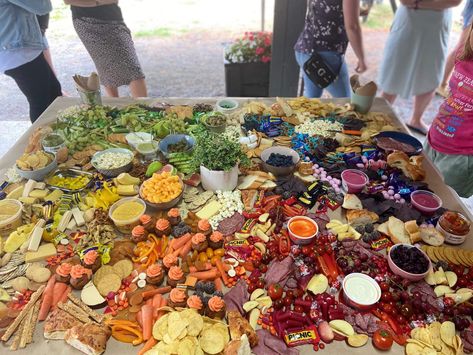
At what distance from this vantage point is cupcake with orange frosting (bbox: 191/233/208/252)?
173 centimetres

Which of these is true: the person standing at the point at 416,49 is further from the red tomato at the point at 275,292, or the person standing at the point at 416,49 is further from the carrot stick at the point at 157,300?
the carrot stick at the point at 157,300

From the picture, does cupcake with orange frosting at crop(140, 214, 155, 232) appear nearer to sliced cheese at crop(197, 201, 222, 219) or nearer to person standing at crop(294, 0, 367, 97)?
sliced cheese at crop(197, 201, 222, 219)

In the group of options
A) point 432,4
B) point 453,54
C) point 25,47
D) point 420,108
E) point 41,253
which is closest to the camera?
point 41,253

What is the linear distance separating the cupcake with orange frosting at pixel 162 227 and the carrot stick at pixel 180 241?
0.22 feet

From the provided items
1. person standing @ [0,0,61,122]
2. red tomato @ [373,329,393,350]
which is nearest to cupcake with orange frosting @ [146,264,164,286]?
red tomato @ [373,329,393,350]

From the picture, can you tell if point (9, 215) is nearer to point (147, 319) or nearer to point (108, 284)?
point (108, 284)

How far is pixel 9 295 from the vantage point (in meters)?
1.57

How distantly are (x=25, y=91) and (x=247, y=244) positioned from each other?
2688mm

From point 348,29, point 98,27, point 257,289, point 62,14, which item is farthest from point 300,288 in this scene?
point 62,14

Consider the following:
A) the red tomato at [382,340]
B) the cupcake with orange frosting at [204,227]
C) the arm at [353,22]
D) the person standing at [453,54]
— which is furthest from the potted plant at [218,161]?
the person standing at [453,54]

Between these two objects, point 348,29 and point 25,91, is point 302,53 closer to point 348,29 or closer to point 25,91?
point 348,29

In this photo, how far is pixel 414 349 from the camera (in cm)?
136

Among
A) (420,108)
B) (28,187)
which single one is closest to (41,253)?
(28,187)

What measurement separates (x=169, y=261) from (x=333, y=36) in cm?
264
